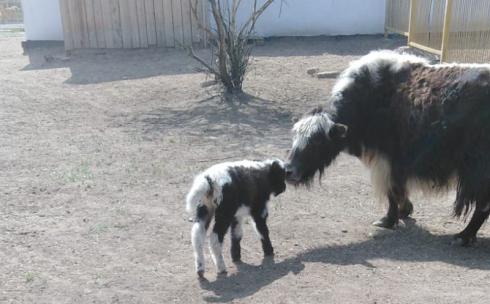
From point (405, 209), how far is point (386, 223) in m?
0.30

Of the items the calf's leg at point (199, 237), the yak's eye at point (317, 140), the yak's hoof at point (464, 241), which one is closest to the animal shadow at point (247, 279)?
the calf's leg at point (199, 237)

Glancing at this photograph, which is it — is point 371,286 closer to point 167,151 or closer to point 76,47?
point 167,151

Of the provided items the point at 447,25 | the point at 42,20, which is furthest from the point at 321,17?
the point at 42,20

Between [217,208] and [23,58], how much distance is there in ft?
44.1

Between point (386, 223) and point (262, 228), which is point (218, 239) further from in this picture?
point (386, 223)

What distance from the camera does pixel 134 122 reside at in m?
9.91

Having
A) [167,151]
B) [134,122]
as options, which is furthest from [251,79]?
[167,151]

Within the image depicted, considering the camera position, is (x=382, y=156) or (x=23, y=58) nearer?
(x=382, y=156)

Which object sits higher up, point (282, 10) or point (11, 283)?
point (282, 10)

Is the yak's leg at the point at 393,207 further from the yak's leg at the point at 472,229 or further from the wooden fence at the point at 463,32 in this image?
the wooden fence at the point at 463,32

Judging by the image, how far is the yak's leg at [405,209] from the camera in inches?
241

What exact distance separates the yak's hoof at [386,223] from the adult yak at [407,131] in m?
0.01

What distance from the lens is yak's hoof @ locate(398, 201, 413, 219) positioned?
617cm

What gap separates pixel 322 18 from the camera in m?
17.6
